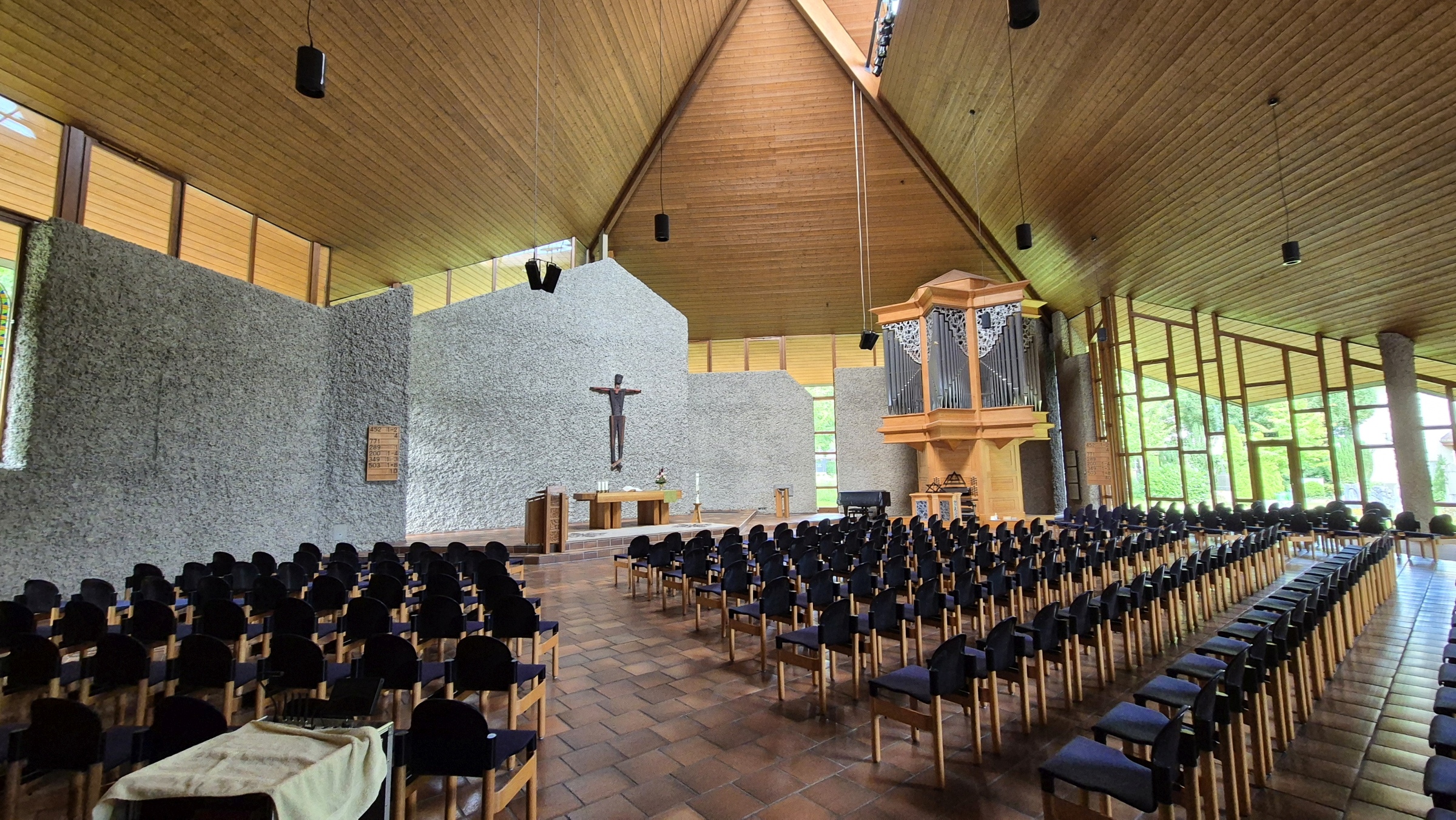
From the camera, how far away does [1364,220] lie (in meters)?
7.19

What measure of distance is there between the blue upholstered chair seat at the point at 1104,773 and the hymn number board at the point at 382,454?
8.55m

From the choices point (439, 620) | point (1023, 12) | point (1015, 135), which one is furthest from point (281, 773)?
point (1015, 135)

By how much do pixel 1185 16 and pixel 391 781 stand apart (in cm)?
777

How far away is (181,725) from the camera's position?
73.9 inches

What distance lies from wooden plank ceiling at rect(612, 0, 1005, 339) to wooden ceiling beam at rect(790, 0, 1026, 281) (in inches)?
6.2

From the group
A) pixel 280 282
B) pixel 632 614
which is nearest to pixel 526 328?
pixel 280 282

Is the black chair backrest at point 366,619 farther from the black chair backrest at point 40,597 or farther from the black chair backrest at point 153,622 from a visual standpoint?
the black chair backrest at point 40,597

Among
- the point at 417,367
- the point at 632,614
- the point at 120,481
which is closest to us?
the point at 632,614

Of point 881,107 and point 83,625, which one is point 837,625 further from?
point 881,107

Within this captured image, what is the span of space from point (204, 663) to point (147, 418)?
494cm

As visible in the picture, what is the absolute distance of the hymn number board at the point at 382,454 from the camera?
8.40 meters

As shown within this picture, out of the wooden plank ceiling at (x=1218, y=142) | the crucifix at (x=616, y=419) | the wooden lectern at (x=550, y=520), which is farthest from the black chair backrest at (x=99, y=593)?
the wooden plank ceiling at (x=1218, y=142)

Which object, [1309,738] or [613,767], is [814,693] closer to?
[613,767]

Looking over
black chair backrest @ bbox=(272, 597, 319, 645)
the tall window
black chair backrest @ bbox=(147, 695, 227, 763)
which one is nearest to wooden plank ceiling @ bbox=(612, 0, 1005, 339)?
the tall window
